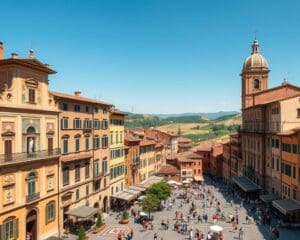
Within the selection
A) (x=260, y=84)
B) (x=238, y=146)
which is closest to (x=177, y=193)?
(x=238, y=146)

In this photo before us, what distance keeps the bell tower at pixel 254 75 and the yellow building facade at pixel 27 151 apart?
46.5 meters

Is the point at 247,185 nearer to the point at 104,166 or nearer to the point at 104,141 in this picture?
the point at 104,166

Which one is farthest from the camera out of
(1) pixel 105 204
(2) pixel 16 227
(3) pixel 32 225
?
(1) pixel 105 204

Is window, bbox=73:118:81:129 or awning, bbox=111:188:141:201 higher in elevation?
window, bbox=73:118:81:129

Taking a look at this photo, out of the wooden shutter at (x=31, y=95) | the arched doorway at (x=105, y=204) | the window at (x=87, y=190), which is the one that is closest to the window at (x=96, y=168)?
the window at (x=87, y=190)

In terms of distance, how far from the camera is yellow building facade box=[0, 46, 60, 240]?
27.8 m

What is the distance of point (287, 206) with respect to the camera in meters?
37.8

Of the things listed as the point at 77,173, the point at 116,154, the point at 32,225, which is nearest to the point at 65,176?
the point at 77,173

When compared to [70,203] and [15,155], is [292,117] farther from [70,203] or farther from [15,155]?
[15,155]

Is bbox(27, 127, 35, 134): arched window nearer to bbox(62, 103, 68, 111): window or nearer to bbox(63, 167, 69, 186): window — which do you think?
bbox(62, 103, 68, 111): window

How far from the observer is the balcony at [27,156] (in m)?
27.4

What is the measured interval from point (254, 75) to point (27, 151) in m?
52.5

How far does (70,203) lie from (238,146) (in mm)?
42929

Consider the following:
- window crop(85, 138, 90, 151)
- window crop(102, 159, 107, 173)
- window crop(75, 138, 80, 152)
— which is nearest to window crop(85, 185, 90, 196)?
window crop(102, 159, 107, 173)
